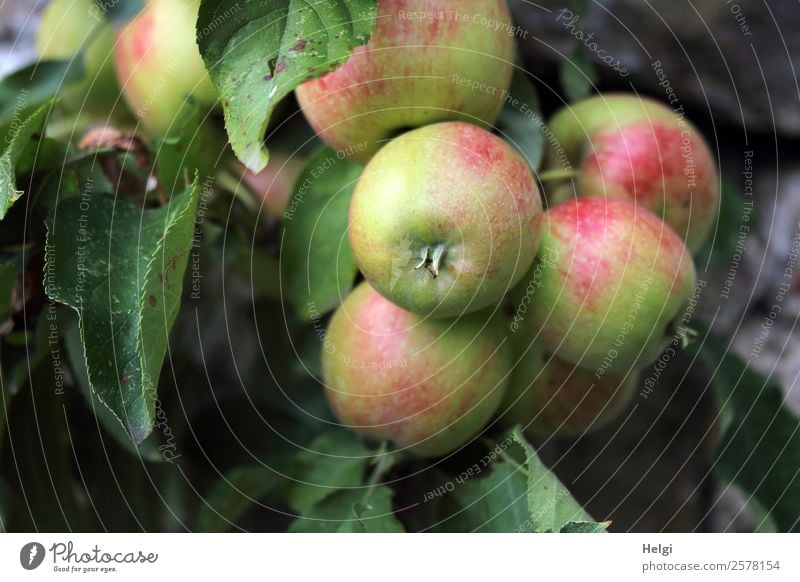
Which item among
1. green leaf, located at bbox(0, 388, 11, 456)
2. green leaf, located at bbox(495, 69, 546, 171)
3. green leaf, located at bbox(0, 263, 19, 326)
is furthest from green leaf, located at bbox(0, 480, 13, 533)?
green leaf, located at bbox(495, 69, 546, 171)

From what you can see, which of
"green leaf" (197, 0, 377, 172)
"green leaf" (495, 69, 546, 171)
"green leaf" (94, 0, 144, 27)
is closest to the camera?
"green leaf" (197, 0, 377, 172)

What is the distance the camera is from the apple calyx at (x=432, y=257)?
31 cm

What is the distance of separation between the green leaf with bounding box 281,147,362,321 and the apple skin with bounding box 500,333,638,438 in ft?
0.32

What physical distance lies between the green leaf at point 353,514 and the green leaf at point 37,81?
0.28 meters

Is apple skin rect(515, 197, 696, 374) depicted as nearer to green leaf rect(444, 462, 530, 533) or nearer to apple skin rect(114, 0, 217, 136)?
green leaf rect(444, 462, 530, 533)

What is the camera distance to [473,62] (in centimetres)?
34

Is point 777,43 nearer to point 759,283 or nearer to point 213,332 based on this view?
point 759,283

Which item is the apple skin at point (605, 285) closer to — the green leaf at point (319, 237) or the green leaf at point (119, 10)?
the green leaf at point (319, 237)

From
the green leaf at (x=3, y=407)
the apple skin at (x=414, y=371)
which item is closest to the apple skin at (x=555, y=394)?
the apple skin at (x=414, y=371)

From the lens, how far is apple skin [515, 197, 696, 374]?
0.35 meters

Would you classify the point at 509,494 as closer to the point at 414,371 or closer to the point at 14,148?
the point at 414,371

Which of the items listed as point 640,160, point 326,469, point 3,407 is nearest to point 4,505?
point 3,407

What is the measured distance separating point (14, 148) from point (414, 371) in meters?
0.21
